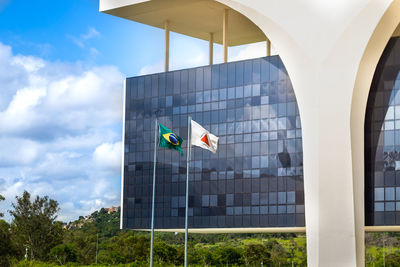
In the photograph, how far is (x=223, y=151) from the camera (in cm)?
4381

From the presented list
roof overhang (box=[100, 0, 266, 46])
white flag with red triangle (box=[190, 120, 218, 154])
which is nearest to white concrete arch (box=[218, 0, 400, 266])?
white flag with red triangle (box=[190, 120, 218, 154])

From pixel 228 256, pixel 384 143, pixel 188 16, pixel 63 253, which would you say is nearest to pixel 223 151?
pixel 188 16

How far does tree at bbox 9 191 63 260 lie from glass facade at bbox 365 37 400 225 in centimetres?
3790

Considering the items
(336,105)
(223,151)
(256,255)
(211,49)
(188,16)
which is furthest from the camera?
(256,255)

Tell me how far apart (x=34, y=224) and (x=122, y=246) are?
1613 cm

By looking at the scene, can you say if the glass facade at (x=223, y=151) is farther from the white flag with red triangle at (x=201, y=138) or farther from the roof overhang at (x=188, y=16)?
the white flag with red triangle at (x=201, y=138)

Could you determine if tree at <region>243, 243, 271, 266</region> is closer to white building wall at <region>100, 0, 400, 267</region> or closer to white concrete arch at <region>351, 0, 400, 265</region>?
white building wall at <region>100, 0, 400, 267</region>

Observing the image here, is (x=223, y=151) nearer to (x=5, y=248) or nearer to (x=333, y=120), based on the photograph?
(x=333, y=120)

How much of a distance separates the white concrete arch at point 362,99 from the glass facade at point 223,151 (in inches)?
162

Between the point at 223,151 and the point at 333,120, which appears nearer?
the point at 333,120

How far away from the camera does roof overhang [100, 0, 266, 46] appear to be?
44.6 m

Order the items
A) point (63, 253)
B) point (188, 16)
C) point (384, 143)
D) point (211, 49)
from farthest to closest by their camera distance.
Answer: point (63, 253) → point (211, 49) → point (188, 16) → point (384, 143)

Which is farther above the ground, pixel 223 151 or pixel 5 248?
pixel 223 151

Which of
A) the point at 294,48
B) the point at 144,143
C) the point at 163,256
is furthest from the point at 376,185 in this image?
the point at 163,256
